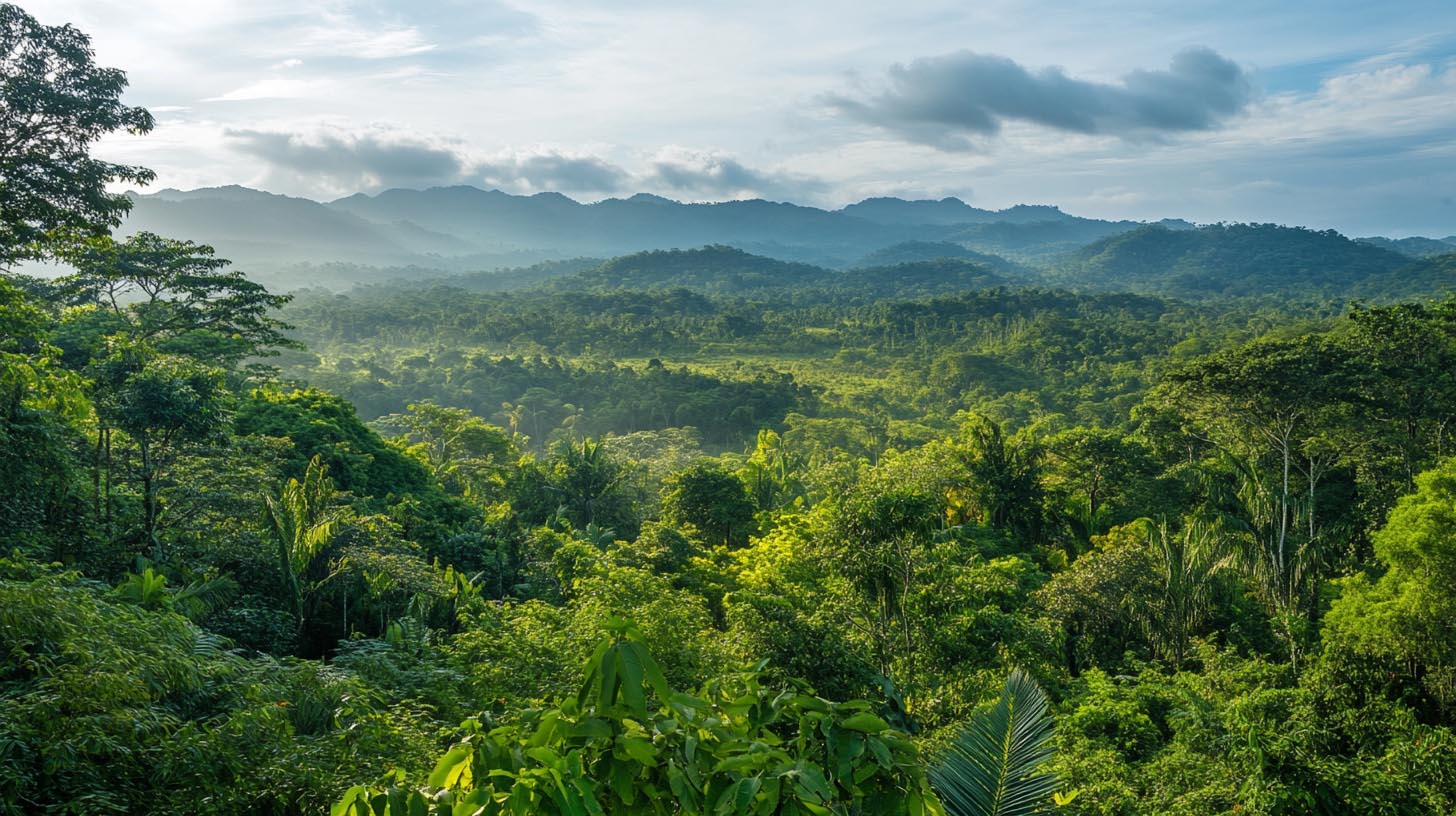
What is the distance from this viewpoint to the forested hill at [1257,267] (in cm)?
14050

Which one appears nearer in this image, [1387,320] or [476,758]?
[476,758]

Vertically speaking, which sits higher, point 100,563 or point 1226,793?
point 100,563

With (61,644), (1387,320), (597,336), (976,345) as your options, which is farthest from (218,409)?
(976,345)

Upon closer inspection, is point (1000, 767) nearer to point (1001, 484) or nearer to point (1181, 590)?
point (1181, 590)

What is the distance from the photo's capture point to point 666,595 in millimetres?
10648

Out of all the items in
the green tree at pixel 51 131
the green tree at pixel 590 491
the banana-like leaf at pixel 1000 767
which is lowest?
the green tree at pixel 590 491

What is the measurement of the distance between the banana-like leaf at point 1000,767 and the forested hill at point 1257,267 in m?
150

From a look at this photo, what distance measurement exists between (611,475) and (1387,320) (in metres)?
21.6

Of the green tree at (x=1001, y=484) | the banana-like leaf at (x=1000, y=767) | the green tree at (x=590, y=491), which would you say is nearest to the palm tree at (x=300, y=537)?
the banana-like leaf at (x=1000, y=767)

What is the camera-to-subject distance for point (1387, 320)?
19219 mm

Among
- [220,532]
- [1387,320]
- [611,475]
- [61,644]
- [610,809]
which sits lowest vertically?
[611,475]

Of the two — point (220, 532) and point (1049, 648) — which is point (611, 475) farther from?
point (1049, 648)

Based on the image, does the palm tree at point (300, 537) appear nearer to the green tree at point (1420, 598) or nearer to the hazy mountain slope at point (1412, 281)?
the green tree at point (1420, 598)

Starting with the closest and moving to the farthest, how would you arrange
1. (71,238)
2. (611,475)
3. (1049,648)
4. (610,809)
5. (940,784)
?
(610,809) → (940,784) → (71,238) → (1049,648) → (611,475)
